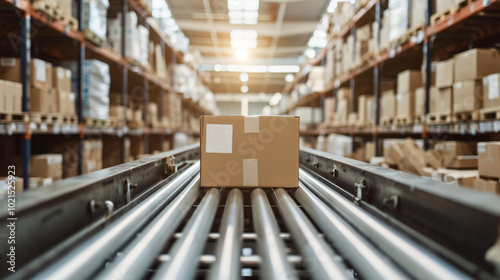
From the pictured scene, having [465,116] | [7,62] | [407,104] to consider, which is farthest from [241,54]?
[465,116]

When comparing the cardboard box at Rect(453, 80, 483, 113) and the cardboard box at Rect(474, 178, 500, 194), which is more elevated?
the cardboard box at Rect(453, 80, 483, 113)

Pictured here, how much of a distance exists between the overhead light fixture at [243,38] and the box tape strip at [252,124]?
987cm

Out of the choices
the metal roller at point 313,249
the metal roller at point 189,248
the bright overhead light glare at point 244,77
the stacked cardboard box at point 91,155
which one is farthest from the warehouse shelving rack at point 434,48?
the bright overhead light glare at point 244,77

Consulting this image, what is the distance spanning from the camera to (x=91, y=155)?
420 centimetres

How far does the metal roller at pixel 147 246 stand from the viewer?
34.4 inches

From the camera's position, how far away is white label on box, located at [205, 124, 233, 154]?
1827 mm

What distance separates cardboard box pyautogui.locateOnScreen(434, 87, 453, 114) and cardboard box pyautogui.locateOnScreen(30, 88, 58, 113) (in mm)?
4016

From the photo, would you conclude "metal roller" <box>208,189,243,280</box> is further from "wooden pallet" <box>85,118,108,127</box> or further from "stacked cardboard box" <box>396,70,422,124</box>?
"stacked cardboard box" <box>396,70,422,124</box>

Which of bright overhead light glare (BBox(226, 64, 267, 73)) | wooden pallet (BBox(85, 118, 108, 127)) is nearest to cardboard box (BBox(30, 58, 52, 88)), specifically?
wooden pallet (BBox(85, 118, 108, 127))

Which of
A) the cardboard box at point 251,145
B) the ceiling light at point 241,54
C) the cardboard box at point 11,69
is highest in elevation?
the ceiling light at point 241,54

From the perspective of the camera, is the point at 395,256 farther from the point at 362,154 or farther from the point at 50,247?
the point at 362,154

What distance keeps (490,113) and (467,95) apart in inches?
10.4

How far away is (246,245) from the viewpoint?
4.45 feet

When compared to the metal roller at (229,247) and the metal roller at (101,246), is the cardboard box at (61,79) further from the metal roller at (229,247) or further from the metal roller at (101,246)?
the metal roller at (229,247)
